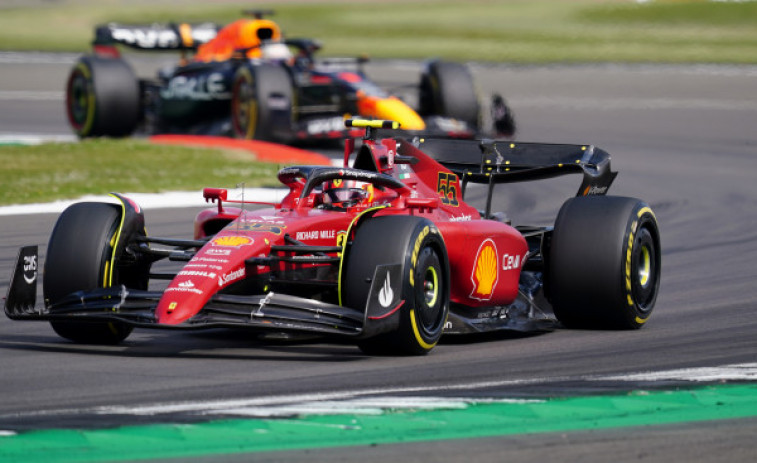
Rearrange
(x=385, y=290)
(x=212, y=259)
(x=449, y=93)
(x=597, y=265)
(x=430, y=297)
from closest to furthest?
(x=385, y=290), (x=212, y=259), (x=430, y=297), (x=597, y=265), (x=449, y=93)

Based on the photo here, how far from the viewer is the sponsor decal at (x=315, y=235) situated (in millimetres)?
8898

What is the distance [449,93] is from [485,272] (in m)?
14.4

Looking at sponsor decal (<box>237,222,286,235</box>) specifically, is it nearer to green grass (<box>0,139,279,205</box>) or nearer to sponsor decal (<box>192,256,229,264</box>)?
sponsor decal (<box>192,256,229,264</box>)

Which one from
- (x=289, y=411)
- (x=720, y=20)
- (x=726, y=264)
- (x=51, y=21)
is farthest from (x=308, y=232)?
(x=51, y=21)

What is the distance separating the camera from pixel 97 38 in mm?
25828

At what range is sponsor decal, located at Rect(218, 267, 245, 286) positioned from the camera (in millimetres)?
8375

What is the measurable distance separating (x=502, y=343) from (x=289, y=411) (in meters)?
2.66

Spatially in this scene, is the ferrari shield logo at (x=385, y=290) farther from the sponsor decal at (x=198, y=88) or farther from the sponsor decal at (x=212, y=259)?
the sponsor decal at (x=198, y=88)

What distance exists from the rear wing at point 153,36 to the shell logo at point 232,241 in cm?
1670

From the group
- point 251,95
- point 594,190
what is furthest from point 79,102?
point 594,190

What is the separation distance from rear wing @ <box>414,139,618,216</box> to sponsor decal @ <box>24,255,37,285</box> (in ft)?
11.9

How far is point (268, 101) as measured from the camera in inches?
870

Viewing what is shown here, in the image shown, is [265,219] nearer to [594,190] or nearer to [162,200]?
[594,190]

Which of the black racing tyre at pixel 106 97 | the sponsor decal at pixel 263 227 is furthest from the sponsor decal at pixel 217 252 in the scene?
the black racing tyre at pixel 106 97
